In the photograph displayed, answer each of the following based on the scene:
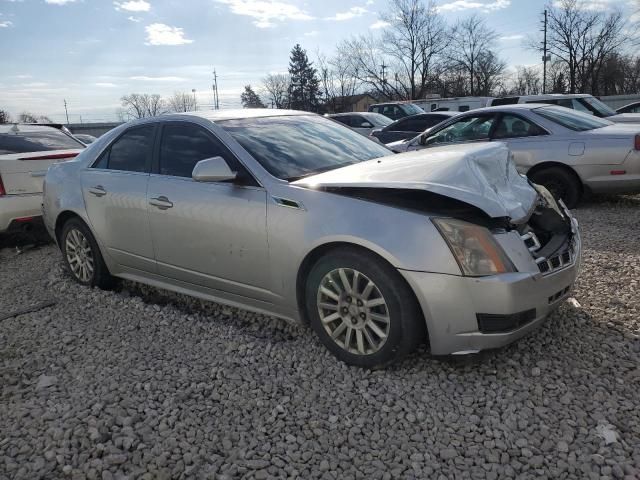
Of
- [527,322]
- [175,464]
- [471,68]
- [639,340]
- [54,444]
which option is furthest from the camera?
[471,68]

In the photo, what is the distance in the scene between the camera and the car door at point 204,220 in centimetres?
337

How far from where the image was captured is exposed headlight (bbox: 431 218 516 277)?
266 centimetres

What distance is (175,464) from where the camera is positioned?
93.7 inches

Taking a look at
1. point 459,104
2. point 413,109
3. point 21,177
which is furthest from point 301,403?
point 459,104

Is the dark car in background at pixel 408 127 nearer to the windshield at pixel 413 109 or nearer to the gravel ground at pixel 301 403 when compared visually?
the windshield at pixel 413 109

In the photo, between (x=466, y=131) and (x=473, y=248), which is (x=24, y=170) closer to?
(x=473, y=248)

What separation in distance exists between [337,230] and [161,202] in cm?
158

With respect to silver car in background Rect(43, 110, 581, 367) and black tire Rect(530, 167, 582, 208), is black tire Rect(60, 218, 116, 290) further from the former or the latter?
black tire Rect(530, 167, 582, 208)

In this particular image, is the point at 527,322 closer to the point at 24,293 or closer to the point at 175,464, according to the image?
the point at 175,464

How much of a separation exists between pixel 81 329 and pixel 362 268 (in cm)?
231

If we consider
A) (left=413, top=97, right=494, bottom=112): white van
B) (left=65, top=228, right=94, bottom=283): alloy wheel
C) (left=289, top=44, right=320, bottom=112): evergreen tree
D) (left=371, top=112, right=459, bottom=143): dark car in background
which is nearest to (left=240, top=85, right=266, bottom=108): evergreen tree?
(left=289, top=44, right=320, bottom=112): evergreen tree

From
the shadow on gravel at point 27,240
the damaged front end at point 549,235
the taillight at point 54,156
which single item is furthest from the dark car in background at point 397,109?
the damaged front end at point 549,235

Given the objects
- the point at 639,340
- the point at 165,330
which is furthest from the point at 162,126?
the point at 639,340

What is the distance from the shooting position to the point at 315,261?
10.3 feet
